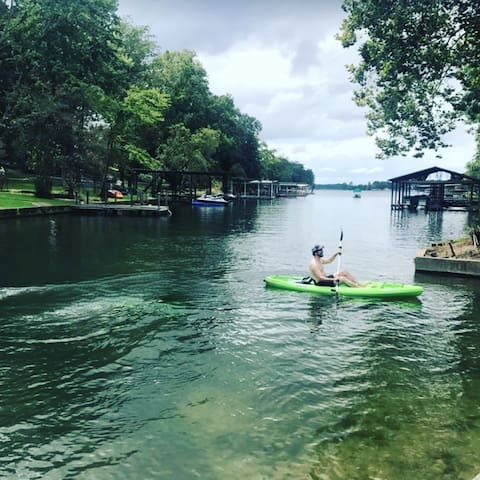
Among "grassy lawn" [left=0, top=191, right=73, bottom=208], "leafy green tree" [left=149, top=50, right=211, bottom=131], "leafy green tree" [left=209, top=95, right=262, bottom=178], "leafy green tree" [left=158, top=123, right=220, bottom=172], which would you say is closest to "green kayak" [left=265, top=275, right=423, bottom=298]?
"grassy lawn" [left=0, top=191, right=73, bottom=208]

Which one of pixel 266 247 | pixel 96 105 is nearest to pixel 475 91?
pixel 266 247

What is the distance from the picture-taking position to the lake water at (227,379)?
705 cm

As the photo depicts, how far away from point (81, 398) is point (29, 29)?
47.2 metres

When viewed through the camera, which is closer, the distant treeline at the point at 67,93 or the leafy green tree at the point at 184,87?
the distant treeline at the point at 67,93

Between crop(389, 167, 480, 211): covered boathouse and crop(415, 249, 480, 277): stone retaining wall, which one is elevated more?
crop(389, 167, 480, 211): covered boathouse

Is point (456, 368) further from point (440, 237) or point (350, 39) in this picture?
point (440, 237)

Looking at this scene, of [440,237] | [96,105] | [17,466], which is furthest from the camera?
[96,105]

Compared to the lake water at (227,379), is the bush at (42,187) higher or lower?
higher

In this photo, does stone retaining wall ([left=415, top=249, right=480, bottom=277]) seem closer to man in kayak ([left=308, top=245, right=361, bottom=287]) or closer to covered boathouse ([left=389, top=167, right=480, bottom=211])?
man in kayak ([left=308, top=245, right=361, bottom=287])

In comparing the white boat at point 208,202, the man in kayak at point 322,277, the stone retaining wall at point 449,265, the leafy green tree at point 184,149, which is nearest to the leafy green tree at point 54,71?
the leafy green tree at point 184,149

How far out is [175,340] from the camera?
12.2m

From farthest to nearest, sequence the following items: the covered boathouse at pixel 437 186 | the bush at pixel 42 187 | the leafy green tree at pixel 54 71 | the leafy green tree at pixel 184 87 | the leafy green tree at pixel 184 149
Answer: the leafy green tree at pixel 184 87
the leafy green tree at pixel 184 149
the covered boathouse at pixel 437 186
the bush at pixel 42 187
the leafy green tree at pixel 54 71

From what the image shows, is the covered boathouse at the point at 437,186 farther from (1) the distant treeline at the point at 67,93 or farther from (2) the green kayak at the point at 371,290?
(2) the green kayak at the point at 371,290

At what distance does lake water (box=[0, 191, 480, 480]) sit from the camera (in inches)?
277
